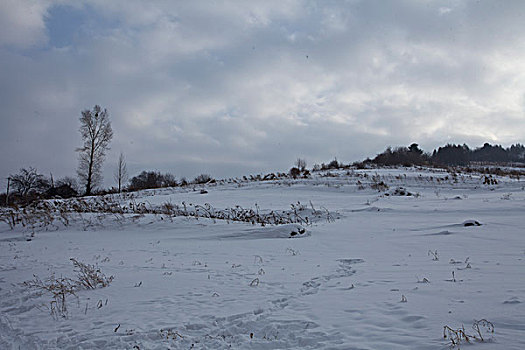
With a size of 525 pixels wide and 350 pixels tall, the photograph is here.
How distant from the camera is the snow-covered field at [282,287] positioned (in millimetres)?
2658

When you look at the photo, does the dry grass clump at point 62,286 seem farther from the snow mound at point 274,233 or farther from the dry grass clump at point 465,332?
the snow mound at point 274,233

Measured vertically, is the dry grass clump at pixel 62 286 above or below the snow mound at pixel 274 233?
below

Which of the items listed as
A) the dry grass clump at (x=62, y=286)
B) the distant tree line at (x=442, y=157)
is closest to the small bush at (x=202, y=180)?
the distant tree line at (x=442, y=157)

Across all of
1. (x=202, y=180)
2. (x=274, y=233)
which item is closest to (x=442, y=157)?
(x=202, y=180)

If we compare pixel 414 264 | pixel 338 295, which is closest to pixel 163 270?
pixel 338 295

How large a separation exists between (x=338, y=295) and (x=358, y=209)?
25.7 ft

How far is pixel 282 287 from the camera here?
3918 millimetres

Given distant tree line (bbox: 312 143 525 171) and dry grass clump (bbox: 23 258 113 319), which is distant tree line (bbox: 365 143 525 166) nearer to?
distant tree line (bbox: 312 143 525 171)

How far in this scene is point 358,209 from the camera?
35.9ft

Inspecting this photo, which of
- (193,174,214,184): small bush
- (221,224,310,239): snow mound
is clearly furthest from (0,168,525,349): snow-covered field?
(193,174,214,184): small bush

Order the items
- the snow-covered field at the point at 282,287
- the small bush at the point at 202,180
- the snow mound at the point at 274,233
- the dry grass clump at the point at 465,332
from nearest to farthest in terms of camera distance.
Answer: the dry grass clump at the point at 465,332 → the snow-covered field at the point at 282,287 → the snow mound at the point at 274,233 → the small bush at the point at 202,180

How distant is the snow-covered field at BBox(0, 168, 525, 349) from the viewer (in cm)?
266

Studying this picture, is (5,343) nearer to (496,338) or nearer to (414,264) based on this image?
(496,338)

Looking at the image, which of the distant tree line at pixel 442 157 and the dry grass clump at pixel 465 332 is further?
the distant tree line at pixel 442 157
